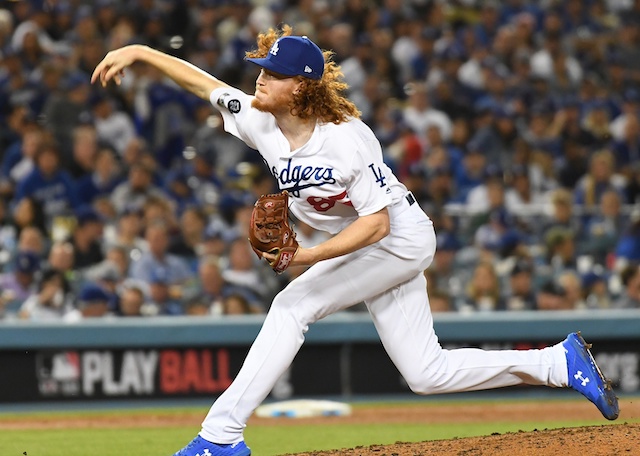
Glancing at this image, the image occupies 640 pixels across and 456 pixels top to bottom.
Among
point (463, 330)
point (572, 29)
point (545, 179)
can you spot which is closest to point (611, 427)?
point (463, 330)

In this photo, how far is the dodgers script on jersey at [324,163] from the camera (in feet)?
14.4

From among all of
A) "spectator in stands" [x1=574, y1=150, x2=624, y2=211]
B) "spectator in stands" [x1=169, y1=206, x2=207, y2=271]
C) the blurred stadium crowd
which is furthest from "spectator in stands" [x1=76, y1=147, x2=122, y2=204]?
"spectator in stands" [x1=574, y1=150, x2=624, y2=211]

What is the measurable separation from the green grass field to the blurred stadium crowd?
1744 millimetres

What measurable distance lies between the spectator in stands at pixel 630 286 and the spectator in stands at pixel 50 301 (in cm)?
455

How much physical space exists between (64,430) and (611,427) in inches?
141

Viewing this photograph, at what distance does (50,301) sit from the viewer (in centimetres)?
873

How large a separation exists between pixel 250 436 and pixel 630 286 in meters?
3.97

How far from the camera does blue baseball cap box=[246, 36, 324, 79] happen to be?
437 centimetres

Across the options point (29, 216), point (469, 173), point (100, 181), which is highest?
point (469, 173)

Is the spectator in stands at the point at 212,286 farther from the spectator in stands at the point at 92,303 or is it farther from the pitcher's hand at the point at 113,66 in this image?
the pitcher's hand at the point at 113,66

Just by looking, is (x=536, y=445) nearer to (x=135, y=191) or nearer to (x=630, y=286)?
(x=630, y=286)

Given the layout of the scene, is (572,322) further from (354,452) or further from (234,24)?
(234,24)

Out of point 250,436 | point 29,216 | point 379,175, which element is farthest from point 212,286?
point 379,175

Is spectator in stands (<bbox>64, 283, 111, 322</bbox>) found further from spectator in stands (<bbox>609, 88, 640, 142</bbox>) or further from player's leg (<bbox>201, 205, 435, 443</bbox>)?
spectator in stands (<bbox>609, 88, 640, 142</bbox>)
